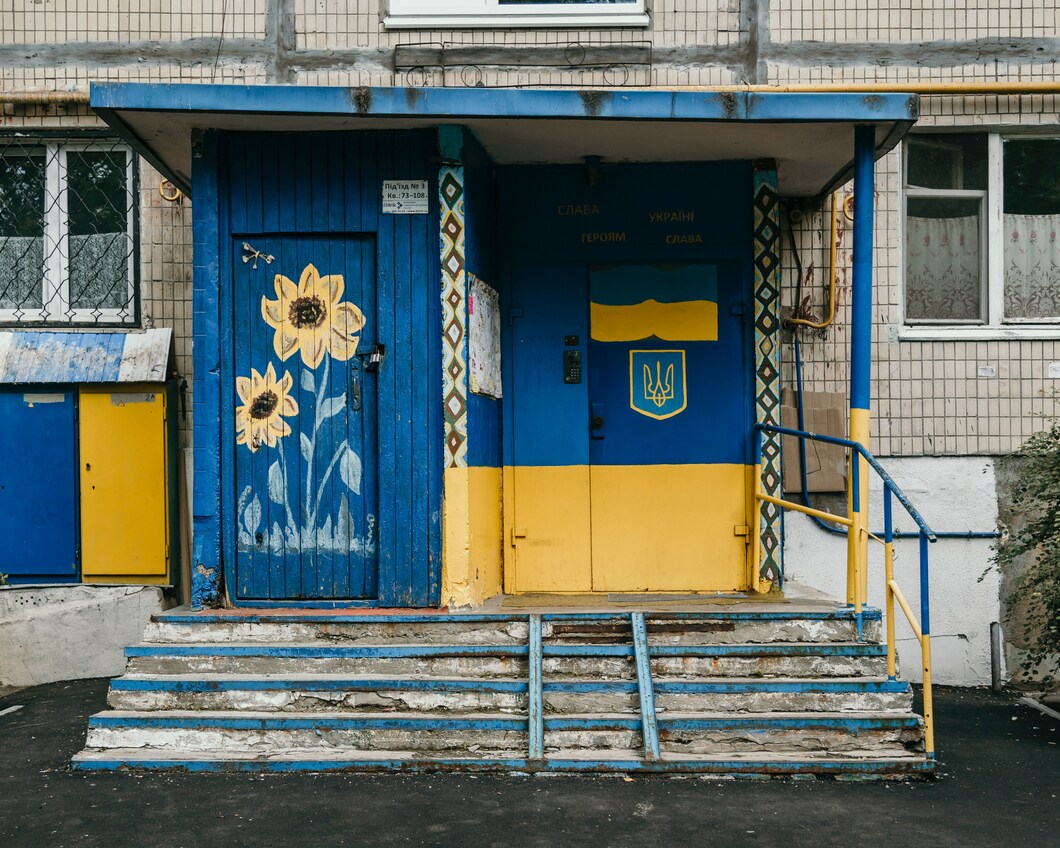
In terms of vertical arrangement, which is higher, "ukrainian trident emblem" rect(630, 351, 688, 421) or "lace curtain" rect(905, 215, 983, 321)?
"lace curtain" rect(905, 215, 983, 321)

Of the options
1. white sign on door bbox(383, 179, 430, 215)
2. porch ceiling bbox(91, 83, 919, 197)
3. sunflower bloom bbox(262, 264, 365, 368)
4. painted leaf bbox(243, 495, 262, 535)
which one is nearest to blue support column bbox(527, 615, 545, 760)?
painted leaf bbox(243, 495, 262, 535)

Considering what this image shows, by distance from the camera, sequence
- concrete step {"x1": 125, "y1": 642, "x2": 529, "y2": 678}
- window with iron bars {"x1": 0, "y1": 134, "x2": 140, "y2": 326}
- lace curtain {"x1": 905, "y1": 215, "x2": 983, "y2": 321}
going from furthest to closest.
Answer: window with iron bars {"x1": 0, "y1": 134, "x2": 140, "y2": 326}, lace curtain {"x1": 905, "y1": 215, "x2": 983, "y2": 321}, concrete step {"x1": 125, "y1": 642, "x2": 529, "y2": 678}

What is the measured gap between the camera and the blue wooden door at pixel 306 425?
20.9 ft

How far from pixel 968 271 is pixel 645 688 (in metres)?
4.47

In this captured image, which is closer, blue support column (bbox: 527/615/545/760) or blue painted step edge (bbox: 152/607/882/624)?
blue support column (bbox: 527/615/545/760)

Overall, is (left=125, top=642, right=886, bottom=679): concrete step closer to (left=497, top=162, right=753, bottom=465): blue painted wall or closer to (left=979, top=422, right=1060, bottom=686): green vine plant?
(left=979, top=422, right=1060, bottom=686): green vine plant

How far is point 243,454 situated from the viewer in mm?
6387

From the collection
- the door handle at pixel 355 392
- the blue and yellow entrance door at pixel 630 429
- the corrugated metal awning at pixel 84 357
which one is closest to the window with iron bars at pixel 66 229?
the corrugated metal awning at pixel 84 357

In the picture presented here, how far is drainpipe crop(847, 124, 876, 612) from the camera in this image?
6164 millimetres

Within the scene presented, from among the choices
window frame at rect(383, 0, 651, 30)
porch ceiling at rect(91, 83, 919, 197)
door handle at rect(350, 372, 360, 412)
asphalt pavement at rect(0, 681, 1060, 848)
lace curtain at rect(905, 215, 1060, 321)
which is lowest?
asphalt pavement at rect(0, 681, 1060, 848)

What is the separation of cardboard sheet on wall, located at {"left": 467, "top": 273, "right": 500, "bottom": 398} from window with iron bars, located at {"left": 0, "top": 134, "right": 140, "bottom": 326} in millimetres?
2955

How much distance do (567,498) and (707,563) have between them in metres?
0.97

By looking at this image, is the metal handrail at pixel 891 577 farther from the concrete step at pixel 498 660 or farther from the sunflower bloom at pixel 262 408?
the sunflower bloom at pixel 262 408

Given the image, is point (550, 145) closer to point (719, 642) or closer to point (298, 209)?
point (298, 209)
